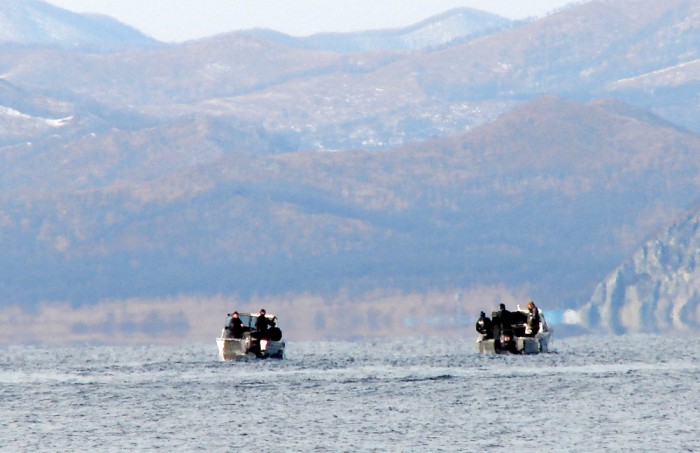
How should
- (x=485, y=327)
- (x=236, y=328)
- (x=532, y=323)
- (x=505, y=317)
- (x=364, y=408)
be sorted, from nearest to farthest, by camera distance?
(x=364, y=408) → (x=236, y=328) → (x=532, y=323) → (x=485, y=327) → (x=505, y=317)

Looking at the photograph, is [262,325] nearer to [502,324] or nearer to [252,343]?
[252,343]

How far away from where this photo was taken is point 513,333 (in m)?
188

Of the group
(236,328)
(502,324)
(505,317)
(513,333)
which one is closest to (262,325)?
(236,328)

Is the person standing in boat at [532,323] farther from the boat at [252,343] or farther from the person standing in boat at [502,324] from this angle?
the boat at [252,343]

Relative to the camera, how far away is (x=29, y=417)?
143625 millimetres

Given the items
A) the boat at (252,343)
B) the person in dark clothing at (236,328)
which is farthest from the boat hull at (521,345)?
the person in dark clothing at (236,328)

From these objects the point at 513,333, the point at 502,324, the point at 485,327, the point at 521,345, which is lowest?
the point at 521,345

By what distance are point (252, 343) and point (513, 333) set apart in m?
31.0

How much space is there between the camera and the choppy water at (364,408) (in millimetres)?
123938

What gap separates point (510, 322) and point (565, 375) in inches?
659

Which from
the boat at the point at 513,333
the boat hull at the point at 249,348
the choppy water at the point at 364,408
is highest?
the boat at the point at 513,333

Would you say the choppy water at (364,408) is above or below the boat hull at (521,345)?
below

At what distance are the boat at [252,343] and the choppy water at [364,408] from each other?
1.66m

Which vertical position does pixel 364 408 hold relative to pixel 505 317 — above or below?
below
